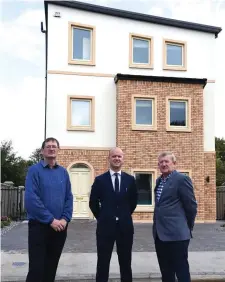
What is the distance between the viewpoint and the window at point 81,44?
18359 mm

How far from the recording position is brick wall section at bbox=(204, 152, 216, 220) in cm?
1852

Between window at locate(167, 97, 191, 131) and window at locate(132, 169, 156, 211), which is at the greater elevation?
window at locate(167, 97, 191, 131)

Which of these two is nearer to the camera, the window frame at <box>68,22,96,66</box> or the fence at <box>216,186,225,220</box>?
the window frame at <box>68,22,96,66</box>

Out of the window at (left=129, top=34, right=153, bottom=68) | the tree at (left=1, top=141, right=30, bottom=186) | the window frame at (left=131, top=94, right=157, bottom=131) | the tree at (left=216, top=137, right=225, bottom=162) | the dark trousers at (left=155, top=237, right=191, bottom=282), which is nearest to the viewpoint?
the dark trousers at (left=155, top=237, right=191, bottom=282)

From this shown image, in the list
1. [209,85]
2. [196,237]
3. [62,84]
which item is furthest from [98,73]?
[196,237]

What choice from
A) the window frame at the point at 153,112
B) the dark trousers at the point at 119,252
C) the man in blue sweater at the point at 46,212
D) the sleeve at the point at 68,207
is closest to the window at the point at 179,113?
the window frame at the point at 153,112

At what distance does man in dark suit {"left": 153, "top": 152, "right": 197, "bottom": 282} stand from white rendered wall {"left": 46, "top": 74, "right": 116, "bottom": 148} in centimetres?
1267

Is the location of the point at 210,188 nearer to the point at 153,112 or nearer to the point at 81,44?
the point at 153,112

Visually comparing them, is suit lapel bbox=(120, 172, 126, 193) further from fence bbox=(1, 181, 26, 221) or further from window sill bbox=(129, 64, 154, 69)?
window sill bbox=(129, 64, 154, 69)

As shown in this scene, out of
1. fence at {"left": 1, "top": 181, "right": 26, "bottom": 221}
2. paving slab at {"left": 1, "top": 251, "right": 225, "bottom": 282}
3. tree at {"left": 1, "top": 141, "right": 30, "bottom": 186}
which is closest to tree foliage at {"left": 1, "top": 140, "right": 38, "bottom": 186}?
tree at {"left": 1, "top": 141, "right": 30, "bottom": 186}

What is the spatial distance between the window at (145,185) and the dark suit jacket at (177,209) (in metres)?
12.5

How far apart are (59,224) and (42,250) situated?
1.16ft

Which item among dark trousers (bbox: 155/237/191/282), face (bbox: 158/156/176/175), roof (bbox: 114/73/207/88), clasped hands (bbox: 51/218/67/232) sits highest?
roof (bbox: 114/73/207/88)

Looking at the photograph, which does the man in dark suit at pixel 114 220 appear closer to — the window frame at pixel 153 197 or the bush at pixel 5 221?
the bush at pixel 5 221
